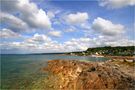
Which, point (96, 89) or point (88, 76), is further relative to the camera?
point (88, 76)

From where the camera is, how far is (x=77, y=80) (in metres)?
26.9

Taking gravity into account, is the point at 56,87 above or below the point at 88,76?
below

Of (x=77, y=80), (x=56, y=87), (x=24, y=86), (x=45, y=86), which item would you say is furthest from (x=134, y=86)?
(x=24, y=86)

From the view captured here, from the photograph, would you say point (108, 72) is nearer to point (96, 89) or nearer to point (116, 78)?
point (116, 78)

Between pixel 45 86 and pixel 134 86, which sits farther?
pixel 45 86

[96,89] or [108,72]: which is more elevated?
[108,72]

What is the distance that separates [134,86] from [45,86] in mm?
12459

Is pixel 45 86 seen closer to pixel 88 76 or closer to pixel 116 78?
pixel 88 76

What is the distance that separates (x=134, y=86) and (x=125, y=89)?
5.01 ft

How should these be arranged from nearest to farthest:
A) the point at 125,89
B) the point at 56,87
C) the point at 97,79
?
1. the point at 125,89
2. the point at 97,79
3. the point at 56,87

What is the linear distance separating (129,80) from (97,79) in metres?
4.65

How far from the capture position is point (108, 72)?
28.3 m

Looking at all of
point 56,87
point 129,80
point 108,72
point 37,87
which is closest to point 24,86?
point 37,87

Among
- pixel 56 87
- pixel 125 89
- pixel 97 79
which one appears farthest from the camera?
pixel 56 87
